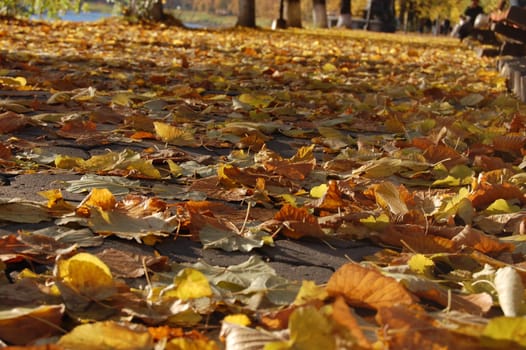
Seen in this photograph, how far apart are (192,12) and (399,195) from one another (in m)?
79.0

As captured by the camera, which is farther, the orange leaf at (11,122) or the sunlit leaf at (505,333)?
the orange leaf at (11,122)

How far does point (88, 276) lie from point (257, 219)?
79cm

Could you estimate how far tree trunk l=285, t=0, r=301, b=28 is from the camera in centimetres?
2348

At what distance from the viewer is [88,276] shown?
1463 millimetres

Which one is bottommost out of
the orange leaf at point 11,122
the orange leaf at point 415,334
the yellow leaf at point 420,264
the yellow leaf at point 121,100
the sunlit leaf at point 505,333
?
the yellow leaf at point 121,100

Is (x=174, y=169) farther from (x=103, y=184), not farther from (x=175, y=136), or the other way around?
(x=175, y=136)

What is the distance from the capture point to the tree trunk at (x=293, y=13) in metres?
23.5

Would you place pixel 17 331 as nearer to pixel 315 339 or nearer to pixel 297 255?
pixel 315 339

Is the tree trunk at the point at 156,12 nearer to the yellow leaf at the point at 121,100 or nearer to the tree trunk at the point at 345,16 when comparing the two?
the tree trunk at the point at 345,16

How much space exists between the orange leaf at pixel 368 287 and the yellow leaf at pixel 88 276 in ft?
1.41

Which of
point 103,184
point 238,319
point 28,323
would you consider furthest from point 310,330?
point 103,184

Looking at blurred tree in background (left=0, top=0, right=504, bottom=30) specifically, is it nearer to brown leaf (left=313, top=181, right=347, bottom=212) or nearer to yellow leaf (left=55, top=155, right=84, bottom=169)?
yellow leaf (left=55, top=155, right=84, bottom=169)

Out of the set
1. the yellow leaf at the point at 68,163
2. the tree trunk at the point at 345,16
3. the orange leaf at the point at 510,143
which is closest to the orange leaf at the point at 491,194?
the orange leaf at the point at 510,143

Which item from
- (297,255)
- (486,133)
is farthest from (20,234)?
(486,133)
